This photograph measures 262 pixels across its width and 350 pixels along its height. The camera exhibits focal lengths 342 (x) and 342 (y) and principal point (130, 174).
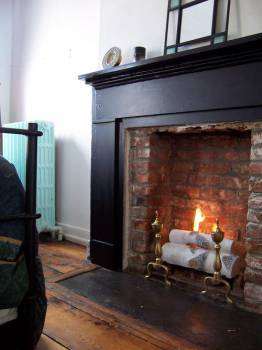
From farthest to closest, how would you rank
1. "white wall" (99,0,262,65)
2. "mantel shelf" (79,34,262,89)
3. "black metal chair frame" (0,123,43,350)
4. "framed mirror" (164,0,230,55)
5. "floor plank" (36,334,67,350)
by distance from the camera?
"white wall" (99,0,262,65) < "framed mirror" (164,0,230,55) < "mantel shelf" (79,34,262,89) < "floor plank" (36,334,67,350) < "black metal chair frame" (0,123,43,350)

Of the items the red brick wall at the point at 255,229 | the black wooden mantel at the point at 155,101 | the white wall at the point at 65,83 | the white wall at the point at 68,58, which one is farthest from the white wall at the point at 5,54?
the red brick wall at the point at 255,229

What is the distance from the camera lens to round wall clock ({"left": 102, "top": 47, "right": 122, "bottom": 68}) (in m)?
2.39

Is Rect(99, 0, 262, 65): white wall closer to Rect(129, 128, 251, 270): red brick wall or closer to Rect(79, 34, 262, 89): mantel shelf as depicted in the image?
Rect(79, 34, 262, 89): mantel shelf

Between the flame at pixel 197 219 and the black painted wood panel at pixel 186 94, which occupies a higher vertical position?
the black painted wood panel at pixel 186 94

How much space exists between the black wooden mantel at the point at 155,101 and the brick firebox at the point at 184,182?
0.09m

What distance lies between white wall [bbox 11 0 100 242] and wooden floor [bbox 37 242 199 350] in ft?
3.99

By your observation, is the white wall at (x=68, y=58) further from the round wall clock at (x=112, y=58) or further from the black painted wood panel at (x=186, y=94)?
the black painted wood panel at (x=186, y=94)

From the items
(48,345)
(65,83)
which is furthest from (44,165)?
(48,345)

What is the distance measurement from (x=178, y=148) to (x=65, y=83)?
4.82 feet

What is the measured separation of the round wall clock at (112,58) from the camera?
7.83 feet

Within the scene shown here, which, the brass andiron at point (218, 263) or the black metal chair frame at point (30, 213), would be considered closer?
the black metal chair frame at point (30, 213)

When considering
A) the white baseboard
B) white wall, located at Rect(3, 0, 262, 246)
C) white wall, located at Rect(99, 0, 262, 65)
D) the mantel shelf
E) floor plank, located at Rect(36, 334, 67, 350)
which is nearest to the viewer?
floor plank, located at Rect(36, 334, 67, 350)

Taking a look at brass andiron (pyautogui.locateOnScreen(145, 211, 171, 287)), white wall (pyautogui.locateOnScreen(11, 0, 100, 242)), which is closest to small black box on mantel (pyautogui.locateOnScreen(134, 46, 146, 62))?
white wall (pyautogui.locateOnScreen(11, 0, 100, 242))

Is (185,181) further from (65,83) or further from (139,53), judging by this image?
(65,83)
